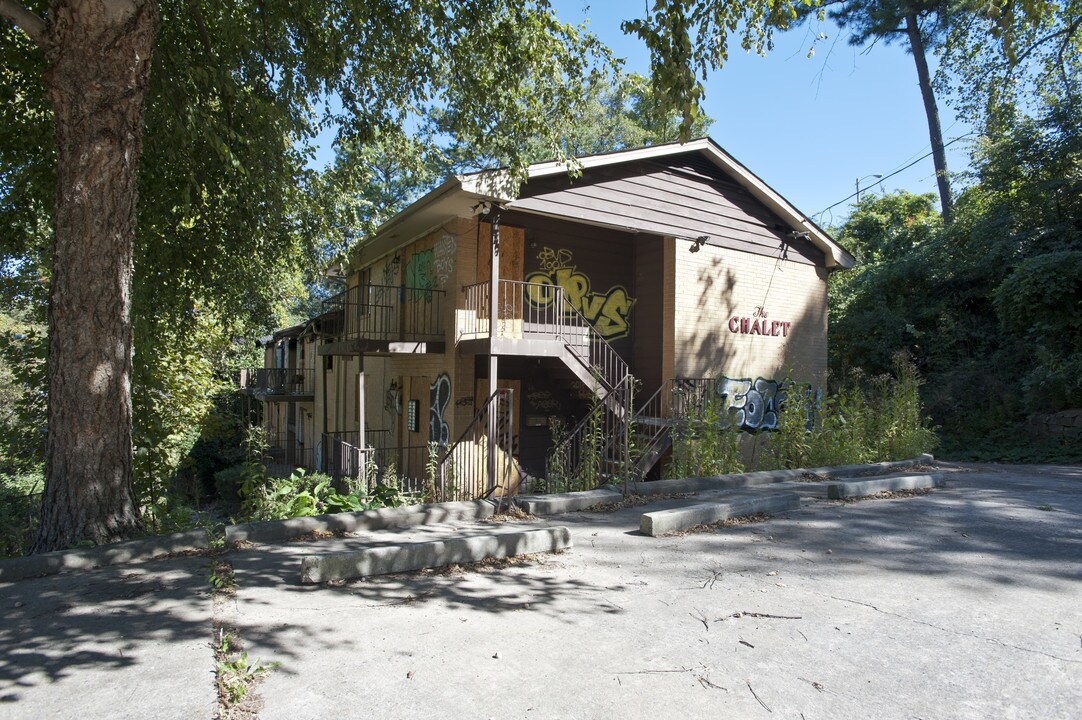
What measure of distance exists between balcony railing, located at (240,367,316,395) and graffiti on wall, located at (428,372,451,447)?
10851 millimetres

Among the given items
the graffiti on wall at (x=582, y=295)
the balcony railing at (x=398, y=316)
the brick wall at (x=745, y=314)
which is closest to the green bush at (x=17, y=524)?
the balcony railing at (x=398, y=316)

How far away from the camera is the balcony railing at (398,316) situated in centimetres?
1253

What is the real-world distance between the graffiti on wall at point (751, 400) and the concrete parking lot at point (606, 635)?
7404 mm

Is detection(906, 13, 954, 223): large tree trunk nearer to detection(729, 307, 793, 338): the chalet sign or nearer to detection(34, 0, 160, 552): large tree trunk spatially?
detection(729, 307, 793, 338): the chalet sign

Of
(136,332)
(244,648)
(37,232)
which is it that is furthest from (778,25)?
(37,232)

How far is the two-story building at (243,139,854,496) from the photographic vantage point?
37.0 feet

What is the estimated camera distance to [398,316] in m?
14.8

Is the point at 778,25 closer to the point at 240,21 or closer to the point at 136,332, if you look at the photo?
the point at 240,21

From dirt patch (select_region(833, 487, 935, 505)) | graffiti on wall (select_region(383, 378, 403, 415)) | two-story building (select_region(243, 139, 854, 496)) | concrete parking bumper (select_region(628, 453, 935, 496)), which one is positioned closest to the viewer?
dirt patch (select_region(833, 487, 935, 505))

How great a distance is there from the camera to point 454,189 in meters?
10.1

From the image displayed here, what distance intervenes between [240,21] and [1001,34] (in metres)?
8.75

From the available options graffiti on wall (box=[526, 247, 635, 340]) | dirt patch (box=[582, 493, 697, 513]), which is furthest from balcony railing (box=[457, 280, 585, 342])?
dirt patch (box=[582, 493, 697, 513])

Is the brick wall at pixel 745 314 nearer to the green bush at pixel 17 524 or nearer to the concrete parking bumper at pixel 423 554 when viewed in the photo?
the concrete parking bumper at pixel 423 554

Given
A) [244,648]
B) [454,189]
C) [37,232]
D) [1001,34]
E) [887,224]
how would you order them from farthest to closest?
[887,224] < [454,189] < [37,232] < [1001,34] < [244,648]
